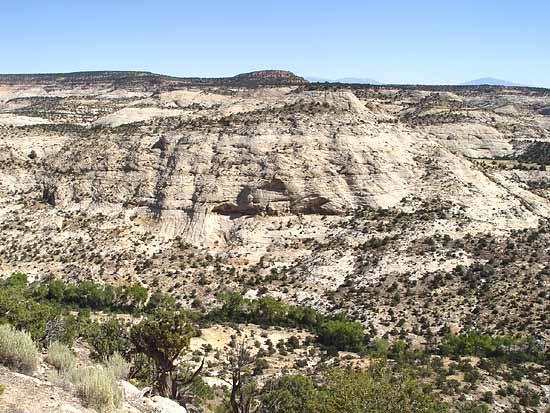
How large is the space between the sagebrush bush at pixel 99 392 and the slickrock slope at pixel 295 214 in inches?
736

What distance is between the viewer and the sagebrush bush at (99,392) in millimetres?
11188

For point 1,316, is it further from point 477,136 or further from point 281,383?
point 477,136

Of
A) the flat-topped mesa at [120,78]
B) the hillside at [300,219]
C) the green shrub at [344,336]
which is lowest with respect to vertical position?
the green shrub at [344,336]

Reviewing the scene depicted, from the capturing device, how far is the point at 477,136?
2753 inches

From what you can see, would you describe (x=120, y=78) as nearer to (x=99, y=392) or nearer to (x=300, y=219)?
(x=300, y=219)

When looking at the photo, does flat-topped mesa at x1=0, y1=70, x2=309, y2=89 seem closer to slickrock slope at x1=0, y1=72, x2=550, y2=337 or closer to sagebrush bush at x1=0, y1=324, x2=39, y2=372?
slickrock slope at x1=0, y1=72, x2=550, y2=337

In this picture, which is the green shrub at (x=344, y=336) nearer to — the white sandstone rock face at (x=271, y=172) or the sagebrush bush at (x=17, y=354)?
the white sandstone rock face at (x=271, y=172)

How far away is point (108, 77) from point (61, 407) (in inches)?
6697

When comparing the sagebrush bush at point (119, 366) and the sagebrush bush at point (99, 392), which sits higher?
the sagebrush bush at point (99, 392)

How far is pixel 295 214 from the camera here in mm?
39219

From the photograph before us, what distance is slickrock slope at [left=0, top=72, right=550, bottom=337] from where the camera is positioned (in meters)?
31.7

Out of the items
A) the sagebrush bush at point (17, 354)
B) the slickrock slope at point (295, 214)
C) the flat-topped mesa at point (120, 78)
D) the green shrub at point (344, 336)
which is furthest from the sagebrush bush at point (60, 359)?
the flat-topped mesa at point (120, 78)

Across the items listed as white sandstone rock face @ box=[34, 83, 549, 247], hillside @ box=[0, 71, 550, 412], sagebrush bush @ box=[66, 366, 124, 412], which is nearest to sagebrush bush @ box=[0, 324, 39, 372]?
sagebrush bush @ box=[66, 366, 124, 412]

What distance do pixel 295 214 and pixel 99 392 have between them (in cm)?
2856
